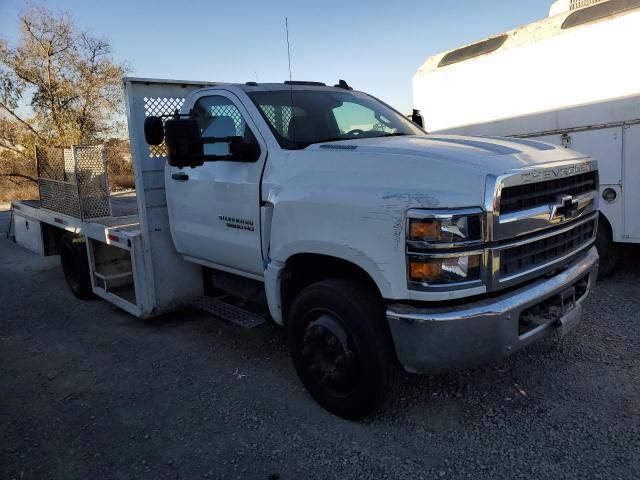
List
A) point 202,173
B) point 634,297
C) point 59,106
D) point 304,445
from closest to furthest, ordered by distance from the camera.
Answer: point 304,445 → point 202,173 → point 634,297 → point 59,106

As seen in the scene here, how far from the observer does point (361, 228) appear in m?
2.81

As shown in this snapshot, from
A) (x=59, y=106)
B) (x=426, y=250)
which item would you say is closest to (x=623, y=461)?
(x=426, y=250)

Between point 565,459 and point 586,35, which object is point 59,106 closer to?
point 586,35

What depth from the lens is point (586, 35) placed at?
598cm

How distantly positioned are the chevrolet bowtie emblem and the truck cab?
1 centimetres

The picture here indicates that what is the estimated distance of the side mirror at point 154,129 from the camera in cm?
397

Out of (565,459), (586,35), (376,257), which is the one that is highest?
(586,35)

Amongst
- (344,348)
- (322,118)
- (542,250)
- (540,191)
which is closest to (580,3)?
(322,118)

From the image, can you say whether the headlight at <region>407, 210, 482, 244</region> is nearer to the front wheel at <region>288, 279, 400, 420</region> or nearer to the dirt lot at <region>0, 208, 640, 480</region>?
the front wheel at <region>288, 279, 400, 420</region>

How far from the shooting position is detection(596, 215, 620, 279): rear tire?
5531mm

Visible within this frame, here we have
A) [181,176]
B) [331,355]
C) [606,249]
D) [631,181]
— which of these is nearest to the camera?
[331,355]

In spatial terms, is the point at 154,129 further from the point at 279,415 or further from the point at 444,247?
the point at 444,247

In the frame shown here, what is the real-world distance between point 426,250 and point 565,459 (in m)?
1.34

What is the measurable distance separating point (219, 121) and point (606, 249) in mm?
4245
